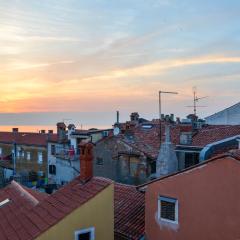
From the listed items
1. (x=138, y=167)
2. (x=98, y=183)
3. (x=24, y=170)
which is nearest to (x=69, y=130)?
(x=24, y=170)

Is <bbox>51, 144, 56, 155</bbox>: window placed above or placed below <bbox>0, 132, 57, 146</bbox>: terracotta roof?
below

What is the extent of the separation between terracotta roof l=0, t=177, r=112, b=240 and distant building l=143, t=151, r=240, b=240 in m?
1.92

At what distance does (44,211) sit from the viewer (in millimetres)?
14227

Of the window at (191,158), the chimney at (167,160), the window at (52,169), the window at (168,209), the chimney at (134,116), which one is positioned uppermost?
the chimney at (134,116)

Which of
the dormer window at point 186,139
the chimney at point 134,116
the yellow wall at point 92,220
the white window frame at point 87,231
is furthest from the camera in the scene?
the chimney at point 134,116

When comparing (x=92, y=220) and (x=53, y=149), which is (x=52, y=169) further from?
(x=92, y=220)

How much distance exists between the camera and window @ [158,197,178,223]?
13.0m

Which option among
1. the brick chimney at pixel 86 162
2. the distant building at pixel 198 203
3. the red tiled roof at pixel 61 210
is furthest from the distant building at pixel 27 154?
the distant building at pixel 198 203

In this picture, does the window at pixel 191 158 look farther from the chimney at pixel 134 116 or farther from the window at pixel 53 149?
the window at pixel 53 149

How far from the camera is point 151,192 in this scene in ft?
45.8

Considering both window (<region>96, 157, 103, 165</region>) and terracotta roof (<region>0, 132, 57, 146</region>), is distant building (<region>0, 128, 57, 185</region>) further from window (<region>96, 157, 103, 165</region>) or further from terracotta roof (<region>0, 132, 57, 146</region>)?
window (<region>96, 157, 103, 165</region>)

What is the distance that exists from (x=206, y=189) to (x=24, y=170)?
41965 mm

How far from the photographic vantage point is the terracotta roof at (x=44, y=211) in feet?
42.9

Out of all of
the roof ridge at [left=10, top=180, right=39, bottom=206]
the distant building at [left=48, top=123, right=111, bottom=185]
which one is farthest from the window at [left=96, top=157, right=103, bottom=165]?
the roof ridge at [left=10, top=180, right=39, bottom=206]
